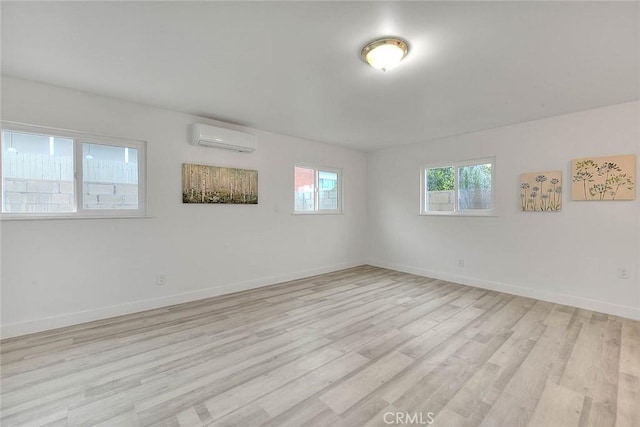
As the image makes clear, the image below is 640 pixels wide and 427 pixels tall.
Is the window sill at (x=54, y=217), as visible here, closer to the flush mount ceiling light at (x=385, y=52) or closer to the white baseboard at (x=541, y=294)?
the flush mount ceiling light at (x=385, y=52)

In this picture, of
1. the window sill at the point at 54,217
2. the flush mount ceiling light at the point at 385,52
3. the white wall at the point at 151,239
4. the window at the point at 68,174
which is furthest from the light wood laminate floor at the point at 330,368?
the flush mount ceiling light at the point at 385,52

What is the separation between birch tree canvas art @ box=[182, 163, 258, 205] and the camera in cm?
358

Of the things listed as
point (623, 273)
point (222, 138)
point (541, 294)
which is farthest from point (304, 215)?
point (623, 273)

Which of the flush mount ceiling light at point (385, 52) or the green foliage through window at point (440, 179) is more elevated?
the flush mount ceiling light at point (385, 52)

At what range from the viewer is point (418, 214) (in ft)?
16.4

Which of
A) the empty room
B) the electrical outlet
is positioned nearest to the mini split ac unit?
the empty room

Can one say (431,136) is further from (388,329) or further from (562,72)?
(388,329)

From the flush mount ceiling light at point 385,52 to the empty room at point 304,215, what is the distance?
0.02 meters

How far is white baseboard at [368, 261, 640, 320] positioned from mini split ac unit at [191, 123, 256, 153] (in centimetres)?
366

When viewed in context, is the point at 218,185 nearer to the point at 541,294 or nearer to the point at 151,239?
the point at 151,239

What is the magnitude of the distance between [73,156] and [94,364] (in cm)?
217

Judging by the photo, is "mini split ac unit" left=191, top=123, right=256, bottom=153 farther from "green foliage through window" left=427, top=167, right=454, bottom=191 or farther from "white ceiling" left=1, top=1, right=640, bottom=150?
"green foliage through window" left=427, top=167, right=454, bottom=191

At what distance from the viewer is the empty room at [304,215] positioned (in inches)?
69.2

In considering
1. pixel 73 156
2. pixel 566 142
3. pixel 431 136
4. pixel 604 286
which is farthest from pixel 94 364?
pixel 566 142
